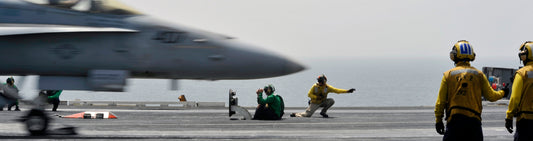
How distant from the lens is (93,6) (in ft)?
43.0

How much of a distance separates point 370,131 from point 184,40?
601cm

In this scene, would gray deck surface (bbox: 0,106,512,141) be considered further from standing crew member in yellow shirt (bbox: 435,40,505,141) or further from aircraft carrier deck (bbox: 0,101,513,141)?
standing crew member in yellow shirt (bbox: 435,40,505,141)

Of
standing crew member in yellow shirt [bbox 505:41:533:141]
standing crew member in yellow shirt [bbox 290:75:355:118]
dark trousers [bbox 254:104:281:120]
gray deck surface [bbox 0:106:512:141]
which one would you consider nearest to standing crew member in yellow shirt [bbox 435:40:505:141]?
standing crew member in yellow shirt [bbox 505:41:533:141]

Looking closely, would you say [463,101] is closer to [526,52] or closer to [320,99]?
[526,52]

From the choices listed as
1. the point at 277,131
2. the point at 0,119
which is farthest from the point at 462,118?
the point at 0,119

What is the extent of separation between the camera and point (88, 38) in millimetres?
12852

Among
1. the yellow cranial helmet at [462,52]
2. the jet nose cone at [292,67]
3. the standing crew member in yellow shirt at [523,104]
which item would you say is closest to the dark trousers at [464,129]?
the yellow cranial helmet at [462,52]

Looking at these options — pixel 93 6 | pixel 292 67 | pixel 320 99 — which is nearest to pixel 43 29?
pixel 93 6

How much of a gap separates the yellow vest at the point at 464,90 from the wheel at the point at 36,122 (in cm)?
720

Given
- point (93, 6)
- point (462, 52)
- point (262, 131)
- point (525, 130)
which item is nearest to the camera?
point (462, 52)

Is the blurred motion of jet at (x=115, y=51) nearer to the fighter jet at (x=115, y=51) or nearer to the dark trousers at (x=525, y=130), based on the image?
the fighter jet at (x=115, y=51)

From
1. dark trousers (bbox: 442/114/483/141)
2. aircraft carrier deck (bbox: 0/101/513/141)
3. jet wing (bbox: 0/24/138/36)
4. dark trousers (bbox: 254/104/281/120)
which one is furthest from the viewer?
dark trousers (bbox: 254/104/281/120)

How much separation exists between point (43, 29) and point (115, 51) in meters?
1.18

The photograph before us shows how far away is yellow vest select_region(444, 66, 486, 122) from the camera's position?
978cm
